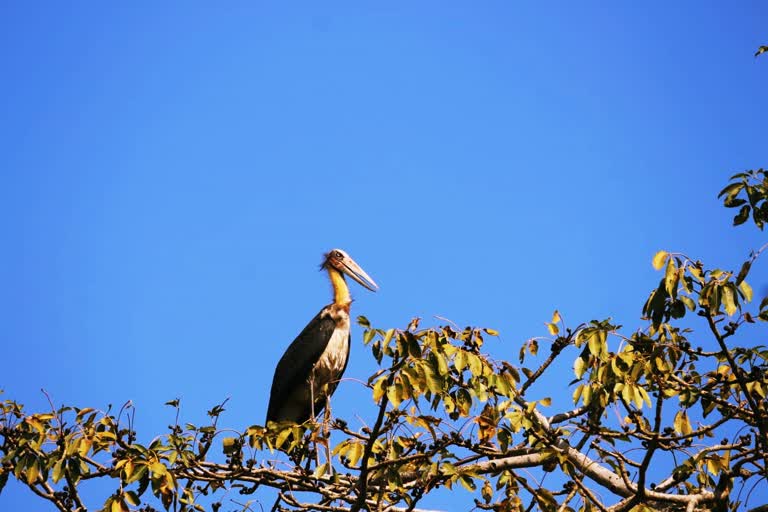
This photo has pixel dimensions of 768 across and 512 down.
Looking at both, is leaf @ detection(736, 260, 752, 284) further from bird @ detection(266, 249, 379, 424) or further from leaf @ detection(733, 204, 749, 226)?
bird @ detection(266, 249, 379, 424)

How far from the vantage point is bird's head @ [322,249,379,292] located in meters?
12.0

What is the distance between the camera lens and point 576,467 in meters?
6.03

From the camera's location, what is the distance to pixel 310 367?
10.2 meters

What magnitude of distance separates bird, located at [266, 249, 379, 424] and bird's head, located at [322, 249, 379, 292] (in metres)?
1.25

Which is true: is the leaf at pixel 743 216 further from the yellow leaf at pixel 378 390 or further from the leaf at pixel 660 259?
the yellow leaf at pixel 378 390

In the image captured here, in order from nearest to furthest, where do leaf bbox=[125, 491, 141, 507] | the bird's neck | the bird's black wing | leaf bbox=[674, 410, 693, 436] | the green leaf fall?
leaf bbox=[125, 491, 141, 507] < leaf bbox=[674, 410, 693, 436] < the green leaf < the bird's black wing < the bird's neck

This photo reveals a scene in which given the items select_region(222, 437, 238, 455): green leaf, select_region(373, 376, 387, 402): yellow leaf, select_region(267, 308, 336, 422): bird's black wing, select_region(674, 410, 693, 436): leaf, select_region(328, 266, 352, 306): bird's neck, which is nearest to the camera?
select_region(373, 376, 387, 402): yellow leaf

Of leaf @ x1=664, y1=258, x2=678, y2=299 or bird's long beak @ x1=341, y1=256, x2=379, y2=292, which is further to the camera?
bird's long beak @ x1=341, y1=256, x2=379, y2=292

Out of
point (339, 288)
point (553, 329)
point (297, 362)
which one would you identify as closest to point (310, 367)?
point (297, 362)

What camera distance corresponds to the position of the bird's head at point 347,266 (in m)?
12.0

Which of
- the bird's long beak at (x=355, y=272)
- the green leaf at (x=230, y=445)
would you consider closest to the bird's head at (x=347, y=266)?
the bird's long beak at (x=355, y=272)

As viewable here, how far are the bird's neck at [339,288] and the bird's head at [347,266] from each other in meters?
0.09

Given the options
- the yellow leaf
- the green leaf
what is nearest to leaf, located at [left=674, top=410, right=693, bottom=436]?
the yellow leaf

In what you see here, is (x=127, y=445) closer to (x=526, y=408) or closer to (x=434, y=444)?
(x=434, y=444)
